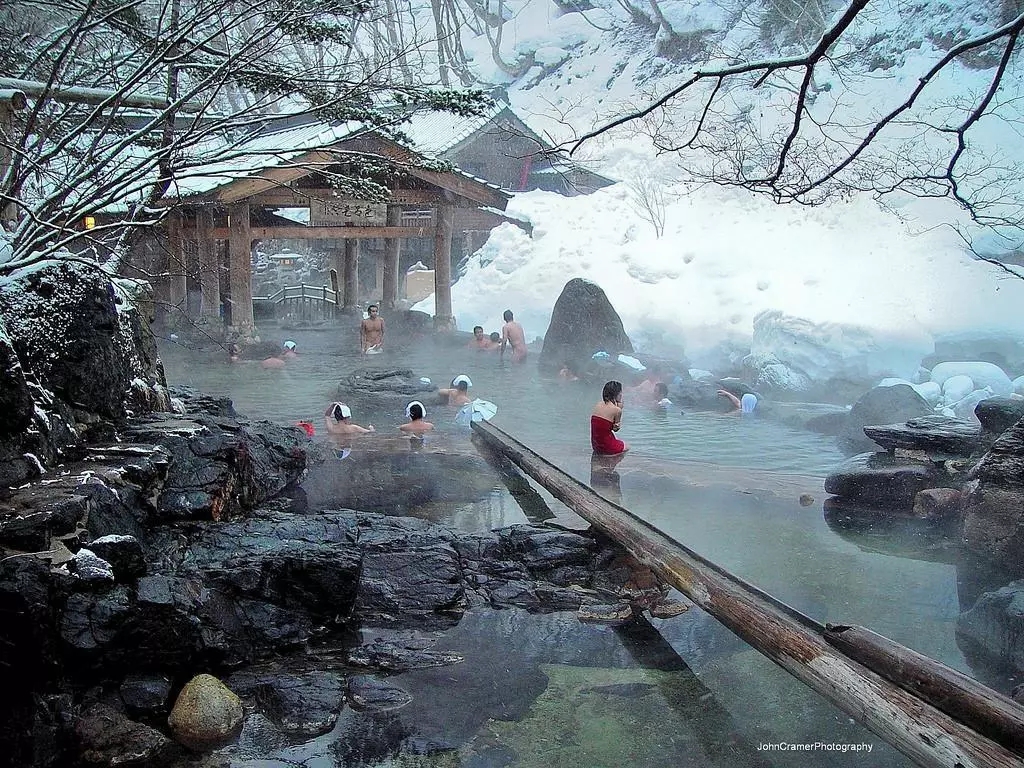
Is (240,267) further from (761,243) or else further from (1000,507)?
(761,243)

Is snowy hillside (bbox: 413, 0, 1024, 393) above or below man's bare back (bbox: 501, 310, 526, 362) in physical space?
above

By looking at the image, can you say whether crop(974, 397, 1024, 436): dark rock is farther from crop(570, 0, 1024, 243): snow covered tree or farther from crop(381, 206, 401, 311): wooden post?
crop(381, 206, 401, 311): wooden post

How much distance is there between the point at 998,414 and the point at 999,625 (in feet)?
11.5

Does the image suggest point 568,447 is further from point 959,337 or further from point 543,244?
point 543,244

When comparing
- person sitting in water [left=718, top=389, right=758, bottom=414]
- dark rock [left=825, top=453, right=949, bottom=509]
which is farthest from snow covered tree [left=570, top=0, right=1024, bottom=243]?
dark rock [left=825, top=453, right=949, bottom=509]

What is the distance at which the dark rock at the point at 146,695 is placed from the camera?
337 cm

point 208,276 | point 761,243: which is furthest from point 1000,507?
point 761,243

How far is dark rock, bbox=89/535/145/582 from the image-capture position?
3709 millimetres

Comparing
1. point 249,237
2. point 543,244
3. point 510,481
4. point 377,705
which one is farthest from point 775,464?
point 543,244

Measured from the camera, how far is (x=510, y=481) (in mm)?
7332

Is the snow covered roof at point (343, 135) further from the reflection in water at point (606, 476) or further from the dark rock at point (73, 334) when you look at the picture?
the reflection in water at point (606, 476)

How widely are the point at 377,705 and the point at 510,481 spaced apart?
388 cm

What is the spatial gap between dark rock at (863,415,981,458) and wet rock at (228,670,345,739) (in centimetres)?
588

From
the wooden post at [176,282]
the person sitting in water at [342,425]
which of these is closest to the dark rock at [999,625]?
the person sitting in water at [342,425]
